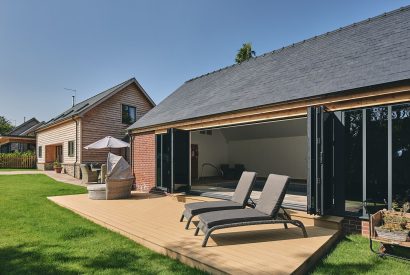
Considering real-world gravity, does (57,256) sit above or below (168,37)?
below

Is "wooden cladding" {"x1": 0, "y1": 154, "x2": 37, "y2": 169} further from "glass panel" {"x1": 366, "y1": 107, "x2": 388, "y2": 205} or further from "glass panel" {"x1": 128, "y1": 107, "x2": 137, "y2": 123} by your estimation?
"glass panel" {"x1": 366, "y1": 107, "x2": 388, "y2": 205}

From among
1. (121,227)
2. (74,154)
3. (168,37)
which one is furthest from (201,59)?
(121,227)

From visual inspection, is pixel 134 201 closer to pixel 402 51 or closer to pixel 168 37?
pixel 402 51

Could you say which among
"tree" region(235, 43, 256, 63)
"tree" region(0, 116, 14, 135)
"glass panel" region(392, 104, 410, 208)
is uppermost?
"tree" region(235, 43, 256, 63)

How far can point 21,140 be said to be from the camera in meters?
29.5

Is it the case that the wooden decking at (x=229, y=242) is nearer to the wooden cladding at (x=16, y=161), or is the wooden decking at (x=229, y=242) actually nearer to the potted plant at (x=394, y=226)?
the potted plant at (x=394, y=226)

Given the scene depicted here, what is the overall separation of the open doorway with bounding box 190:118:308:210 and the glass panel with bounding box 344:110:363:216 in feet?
22.3

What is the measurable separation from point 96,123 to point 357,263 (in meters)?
18.7

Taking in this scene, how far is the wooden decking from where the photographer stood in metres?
3.81

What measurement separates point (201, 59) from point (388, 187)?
49.1 ft

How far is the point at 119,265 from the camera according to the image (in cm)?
411

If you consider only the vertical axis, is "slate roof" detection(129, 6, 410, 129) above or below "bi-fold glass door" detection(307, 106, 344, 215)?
above

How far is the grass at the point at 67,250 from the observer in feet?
13.1

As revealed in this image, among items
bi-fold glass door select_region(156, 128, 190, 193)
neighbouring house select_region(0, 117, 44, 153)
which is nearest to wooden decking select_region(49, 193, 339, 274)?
bi-fold glass door select_region(156, 128, 190, 193)
